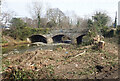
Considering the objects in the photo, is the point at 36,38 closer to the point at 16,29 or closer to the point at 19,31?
the point at 19,31

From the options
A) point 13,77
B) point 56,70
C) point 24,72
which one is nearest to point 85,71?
point 56,70

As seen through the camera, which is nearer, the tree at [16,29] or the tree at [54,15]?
the tree at [16,29]

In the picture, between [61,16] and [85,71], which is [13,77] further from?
[61,16]

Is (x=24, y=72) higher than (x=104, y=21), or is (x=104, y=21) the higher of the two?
(x=104, y=21)

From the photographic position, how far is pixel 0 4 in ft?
58.6

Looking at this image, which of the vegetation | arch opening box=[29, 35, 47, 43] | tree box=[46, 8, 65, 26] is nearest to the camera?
the vegetation

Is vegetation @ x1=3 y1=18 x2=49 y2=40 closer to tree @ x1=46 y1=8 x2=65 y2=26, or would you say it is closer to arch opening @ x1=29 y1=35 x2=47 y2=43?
arch opening @ x1=29 y1=35 x2=47 y2=43

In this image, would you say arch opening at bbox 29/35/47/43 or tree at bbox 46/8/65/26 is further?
tree at bbox 46/8/65/26

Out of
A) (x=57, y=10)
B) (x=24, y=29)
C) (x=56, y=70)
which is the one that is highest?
(x=57, y=10)

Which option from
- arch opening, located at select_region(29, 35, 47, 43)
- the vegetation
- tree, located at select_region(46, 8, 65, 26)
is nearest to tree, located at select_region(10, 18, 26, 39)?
the vegetation

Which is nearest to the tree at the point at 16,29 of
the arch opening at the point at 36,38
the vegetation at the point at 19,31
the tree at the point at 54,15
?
the vegetation at the point at 19,31

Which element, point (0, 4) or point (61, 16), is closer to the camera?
point (0, 4)

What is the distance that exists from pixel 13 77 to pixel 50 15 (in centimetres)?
3532

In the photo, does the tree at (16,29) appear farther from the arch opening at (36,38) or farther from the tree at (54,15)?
the tree at (54,15)
